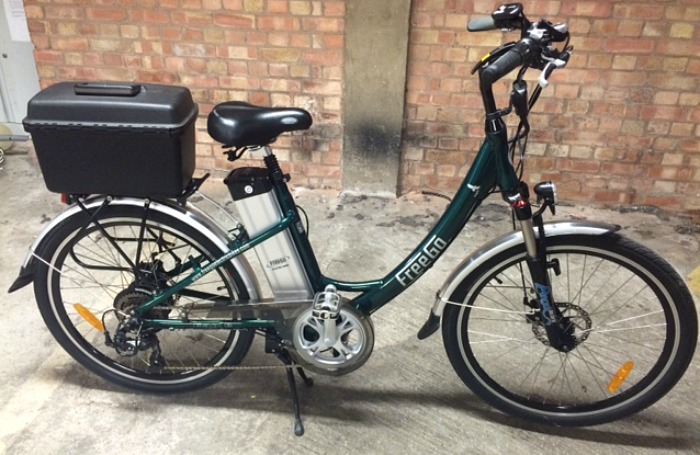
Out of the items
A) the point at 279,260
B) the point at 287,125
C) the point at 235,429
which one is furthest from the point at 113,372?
the point at 287,125

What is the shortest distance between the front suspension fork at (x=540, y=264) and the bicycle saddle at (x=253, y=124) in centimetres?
61

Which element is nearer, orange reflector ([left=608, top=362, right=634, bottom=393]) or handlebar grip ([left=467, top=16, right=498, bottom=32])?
handlebar grip ([left=467, top=16, right=498, bottom=32])

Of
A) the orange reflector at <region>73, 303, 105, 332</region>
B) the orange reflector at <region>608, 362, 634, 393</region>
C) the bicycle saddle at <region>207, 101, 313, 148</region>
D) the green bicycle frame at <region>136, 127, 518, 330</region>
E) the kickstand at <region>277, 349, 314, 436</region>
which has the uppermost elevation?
the bicycle saddle at <region>207, 101, 313, 148</region>

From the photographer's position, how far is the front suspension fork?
1510 mm

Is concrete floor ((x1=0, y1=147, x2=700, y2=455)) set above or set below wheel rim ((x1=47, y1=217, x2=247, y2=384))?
below

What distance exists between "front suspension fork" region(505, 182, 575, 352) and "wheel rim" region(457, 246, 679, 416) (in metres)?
0.05

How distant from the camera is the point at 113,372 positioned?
1922 millimetres

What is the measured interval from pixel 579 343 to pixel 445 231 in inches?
20.7

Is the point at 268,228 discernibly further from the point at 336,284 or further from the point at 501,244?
the point at 501,244

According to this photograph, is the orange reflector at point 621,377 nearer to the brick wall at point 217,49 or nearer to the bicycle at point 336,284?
the bicycle at point 336,284

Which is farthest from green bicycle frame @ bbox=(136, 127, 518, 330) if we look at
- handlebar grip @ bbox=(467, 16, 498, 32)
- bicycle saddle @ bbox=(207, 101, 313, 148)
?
handlebar grip @ bbox=(467, 16, 498, 32)

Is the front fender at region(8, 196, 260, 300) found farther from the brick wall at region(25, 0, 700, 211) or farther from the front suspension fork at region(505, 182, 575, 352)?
the brick wall at region(25, 0, 700, 211)

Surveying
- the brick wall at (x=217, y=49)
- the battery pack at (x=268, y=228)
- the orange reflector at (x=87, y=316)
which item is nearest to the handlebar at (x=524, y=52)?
the battery pack at (x=268, y=228)

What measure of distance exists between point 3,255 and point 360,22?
6.54 feet
